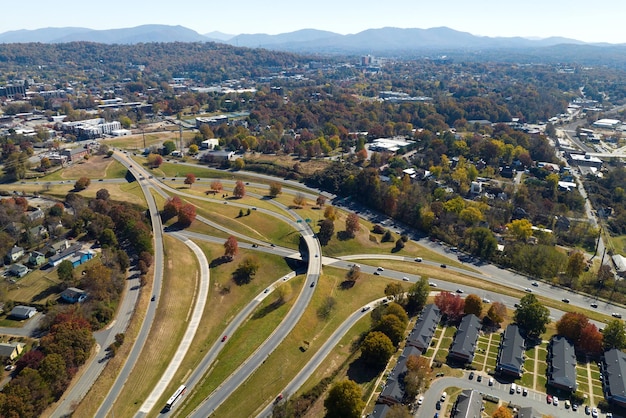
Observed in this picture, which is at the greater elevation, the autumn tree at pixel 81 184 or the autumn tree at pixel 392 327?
the autumn tree at pixel 81 184

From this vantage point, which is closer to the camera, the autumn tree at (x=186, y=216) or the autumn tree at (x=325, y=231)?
the autumn tree at (x=325, y=231)

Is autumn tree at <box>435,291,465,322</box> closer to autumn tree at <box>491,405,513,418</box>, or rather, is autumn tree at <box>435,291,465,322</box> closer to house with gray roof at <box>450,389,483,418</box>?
house with gray roof at <box>450,389,483,418</box>

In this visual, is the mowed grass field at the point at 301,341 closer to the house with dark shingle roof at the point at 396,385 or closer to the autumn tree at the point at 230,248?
the house with dark shingle roof at the point at 396,385

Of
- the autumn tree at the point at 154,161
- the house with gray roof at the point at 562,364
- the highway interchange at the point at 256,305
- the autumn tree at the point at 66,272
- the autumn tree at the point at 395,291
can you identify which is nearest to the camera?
the house with gray roof at the point at 562,364

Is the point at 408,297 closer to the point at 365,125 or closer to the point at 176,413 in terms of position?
the point at 176,413

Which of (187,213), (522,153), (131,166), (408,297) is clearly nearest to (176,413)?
(408,297)

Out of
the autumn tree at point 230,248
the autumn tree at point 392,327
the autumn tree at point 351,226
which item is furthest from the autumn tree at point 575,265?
the autumn tree at point 230,248

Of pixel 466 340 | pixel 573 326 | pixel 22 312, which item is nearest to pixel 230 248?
pixel 22 312
